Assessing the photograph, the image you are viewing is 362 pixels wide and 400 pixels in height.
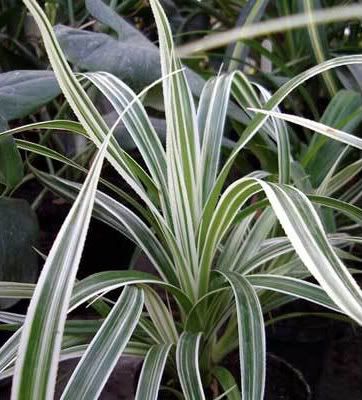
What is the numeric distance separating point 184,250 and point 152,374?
136 millimetres

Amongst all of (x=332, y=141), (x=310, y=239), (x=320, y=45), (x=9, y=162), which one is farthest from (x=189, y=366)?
(x=320, y=45)

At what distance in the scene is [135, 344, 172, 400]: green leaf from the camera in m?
0.49

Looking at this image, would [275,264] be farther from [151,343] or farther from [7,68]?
[7,68]

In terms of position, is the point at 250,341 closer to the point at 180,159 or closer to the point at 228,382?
the point at 228,382

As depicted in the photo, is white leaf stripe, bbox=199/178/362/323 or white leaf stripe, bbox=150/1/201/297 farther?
white leaf stripe, bbox=150/1/201/297

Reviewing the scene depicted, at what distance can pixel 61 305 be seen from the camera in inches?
13.3

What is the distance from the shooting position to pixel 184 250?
580mm

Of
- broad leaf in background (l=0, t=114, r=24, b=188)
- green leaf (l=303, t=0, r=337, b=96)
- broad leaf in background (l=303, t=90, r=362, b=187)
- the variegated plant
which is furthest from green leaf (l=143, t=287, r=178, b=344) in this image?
green leaf (l=303, t=0, r=337, b=96)

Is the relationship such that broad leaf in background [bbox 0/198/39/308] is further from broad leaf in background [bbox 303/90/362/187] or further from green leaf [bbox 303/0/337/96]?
green leaf [bbox 303/0/337/96]

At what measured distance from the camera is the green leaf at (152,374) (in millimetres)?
486

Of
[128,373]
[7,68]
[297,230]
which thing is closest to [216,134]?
[297,230]

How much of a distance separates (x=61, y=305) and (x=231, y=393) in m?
0.28

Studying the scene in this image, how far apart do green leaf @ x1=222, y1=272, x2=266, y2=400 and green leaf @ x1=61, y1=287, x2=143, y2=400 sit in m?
0.10

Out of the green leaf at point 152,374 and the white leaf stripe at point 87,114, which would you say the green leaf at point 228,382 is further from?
the white leaf stripe at point 87,114
